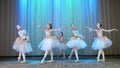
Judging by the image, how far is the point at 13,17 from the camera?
11.6 metres

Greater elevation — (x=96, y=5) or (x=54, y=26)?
(x=96, y=5)

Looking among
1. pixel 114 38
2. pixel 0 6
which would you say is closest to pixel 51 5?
pixel 0 6

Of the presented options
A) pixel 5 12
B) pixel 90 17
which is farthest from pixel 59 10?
pixel 5 12

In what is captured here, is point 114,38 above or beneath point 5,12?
beneath

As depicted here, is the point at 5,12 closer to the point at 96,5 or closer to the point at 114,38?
the point at 96,5

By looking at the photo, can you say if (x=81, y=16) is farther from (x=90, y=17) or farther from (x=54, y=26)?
(x=54, y=26)

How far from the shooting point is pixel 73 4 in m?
11.8

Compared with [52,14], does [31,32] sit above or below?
below

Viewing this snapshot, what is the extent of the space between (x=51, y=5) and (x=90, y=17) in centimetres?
191

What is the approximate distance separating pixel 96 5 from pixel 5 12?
14.0 feet

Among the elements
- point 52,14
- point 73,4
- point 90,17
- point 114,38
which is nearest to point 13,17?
point 52,14

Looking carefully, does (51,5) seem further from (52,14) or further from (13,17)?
(13,17)

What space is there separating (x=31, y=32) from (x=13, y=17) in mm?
1086

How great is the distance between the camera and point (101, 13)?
1188 cm
